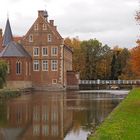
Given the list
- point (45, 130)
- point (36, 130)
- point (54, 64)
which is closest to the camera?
point (36, 130)

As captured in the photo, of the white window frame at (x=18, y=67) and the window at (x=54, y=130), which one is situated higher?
the white window frame at (x=18, y=67)

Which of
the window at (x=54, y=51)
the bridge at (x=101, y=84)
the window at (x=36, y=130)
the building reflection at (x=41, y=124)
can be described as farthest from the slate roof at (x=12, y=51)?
the window at (x=36, y=130)

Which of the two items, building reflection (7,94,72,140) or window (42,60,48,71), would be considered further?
window (42,60,48,71)

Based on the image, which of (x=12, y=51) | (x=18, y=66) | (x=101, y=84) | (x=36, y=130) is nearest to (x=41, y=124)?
(x=36, y=130)

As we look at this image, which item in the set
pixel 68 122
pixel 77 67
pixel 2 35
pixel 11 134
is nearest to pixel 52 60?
pixel 2 35

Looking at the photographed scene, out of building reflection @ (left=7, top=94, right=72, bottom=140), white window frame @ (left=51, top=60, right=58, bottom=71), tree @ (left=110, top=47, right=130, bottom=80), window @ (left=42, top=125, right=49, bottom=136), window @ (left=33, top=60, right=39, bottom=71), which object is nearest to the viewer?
building reflection @ (left=7, top=94, right=72, bottom=140)

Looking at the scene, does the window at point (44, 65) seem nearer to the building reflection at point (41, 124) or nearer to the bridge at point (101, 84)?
the bridge at point (101, 84)

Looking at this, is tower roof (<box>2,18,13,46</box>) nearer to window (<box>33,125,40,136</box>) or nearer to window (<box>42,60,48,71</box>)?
window (<box>42,60,48,71</box>)

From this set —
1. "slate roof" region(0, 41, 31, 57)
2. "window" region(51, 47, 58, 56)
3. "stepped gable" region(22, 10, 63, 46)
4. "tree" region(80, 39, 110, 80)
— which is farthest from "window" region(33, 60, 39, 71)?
"tree" region(80, 39, 110, 80)

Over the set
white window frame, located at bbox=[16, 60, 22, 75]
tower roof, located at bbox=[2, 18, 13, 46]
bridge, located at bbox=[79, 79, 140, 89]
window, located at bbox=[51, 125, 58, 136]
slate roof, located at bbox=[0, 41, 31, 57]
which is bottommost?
window, located at bbox=[51, 125, 58, 136]

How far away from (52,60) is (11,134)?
193ft

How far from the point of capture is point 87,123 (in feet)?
74.5

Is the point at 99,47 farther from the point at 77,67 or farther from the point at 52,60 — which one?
the point at 52,60

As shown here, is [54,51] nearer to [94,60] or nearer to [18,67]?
[18,67]
